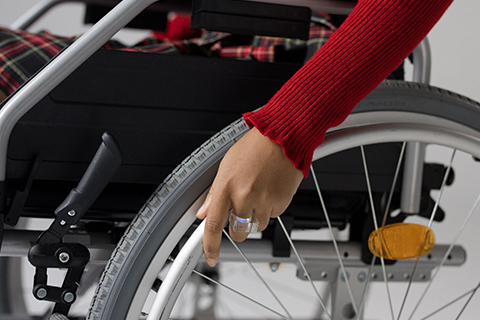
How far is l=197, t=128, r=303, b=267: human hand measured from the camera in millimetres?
412

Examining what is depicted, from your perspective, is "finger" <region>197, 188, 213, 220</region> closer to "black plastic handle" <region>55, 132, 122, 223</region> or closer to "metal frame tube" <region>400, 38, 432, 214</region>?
"black plastic handle" <region>55, 132, 122, 223</region>

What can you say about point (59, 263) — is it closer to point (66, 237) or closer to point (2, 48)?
point (66, 237)

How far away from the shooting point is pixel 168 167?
0.58 metres

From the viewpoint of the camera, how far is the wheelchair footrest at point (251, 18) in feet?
1.73

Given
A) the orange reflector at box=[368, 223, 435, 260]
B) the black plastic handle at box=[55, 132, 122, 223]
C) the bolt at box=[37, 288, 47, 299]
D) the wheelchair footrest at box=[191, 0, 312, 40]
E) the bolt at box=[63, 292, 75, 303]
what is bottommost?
the bolt at box=[37, 288, 47, 299]

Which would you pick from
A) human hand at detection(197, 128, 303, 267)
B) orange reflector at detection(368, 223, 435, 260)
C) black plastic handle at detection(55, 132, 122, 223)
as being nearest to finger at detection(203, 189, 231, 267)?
human hand at detection(197, 128, 303, 267)

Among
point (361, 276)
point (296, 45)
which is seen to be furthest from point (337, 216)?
point (296, 45)

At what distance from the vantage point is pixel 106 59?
0.55 m

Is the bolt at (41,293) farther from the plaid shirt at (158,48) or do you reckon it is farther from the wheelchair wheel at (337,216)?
the plaid shirt at (158,48)

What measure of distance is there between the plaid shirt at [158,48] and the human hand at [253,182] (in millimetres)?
276

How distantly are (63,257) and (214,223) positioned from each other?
0.64 ft

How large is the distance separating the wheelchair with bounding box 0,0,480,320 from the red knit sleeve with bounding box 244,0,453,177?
0.31 feet

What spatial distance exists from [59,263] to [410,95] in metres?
0.45

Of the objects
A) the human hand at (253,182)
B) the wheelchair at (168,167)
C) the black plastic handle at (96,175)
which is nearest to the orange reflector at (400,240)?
the wheelchair at (168,167)
